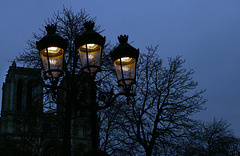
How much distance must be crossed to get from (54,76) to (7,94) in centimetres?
4466

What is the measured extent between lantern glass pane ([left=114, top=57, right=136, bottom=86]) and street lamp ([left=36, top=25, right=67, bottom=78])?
43.0 inches

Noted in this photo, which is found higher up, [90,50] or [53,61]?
[90,50]

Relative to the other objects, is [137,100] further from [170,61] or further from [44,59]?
[44,59]

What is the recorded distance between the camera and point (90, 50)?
234 inches

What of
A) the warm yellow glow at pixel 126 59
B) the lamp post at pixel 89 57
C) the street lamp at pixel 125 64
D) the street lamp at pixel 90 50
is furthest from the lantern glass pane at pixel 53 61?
the warm yellow glow at pixel 126 59

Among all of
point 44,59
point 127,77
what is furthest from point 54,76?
point 127,77

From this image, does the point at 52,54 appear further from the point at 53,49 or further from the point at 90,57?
the point at 90,57

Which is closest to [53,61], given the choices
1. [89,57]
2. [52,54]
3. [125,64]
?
[52,54]

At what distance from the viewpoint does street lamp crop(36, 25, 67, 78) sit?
5801 mm

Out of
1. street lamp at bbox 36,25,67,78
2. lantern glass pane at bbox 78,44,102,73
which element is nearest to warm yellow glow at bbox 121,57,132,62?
lantern glass pane at bbox 78,44,102,73

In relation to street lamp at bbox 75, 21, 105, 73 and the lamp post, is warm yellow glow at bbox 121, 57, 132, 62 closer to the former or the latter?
the lamp post

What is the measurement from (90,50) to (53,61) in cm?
72

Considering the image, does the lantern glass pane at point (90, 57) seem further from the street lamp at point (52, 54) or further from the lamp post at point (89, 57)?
the street lamp at point (52, 54)

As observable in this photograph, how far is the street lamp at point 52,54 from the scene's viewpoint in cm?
580
